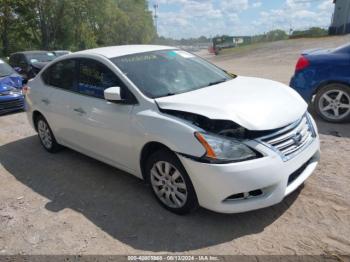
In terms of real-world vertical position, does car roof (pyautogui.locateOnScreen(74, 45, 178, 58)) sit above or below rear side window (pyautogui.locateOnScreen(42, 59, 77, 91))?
above

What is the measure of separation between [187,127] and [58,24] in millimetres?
44983

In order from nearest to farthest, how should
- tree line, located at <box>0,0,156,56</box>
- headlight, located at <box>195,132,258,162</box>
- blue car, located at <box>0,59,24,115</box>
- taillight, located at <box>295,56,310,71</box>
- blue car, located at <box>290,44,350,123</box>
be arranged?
headlight, located at <box>195,132,258,162</box> → blue car, located at <box>290,44,350,123</box> → taillight, located at <box>295,56,310,71</box> → blue car, located at <box>0,59,24,115</box> → tree line, located at <box>0,0,156,56</box>

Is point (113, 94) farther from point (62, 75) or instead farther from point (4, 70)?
point (4, 70)

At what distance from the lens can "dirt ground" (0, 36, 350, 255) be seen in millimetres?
3000

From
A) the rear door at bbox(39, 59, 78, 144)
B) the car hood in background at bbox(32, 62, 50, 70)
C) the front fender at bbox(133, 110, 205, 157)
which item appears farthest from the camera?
the car hood in background at bbox(32, 62, 50, 70)

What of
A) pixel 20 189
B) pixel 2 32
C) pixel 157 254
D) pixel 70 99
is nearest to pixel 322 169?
pixel 157 254

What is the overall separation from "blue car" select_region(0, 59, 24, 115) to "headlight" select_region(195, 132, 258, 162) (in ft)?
24.1

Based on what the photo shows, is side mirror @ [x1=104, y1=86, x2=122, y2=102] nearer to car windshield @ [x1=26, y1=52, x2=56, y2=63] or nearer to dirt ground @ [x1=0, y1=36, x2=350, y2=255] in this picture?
dirt ground @ [x1=0, y1=36, x2=350, y2=255]

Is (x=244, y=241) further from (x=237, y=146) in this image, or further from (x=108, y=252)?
(x=108, y=252)

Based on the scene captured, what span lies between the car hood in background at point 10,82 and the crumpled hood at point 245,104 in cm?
691

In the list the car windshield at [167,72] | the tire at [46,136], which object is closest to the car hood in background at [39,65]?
the tire at [46,136]

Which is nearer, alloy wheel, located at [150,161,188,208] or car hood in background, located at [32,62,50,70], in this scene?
alloy wheel, located at [150,161,188,208]

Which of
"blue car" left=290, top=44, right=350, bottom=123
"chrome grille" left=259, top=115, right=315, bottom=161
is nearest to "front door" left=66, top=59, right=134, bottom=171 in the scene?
"chrome grille" left=259, top=115, right=315, bottom=161

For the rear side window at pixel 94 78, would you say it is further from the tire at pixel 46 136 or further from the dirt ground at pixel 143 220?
the tire at pixel 46 136
